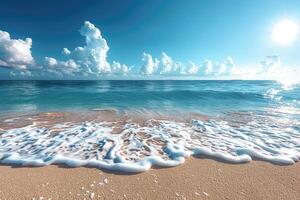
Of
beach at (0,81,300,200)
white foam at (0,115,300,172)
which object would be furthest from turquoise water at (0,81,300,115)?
beach at (0,81,300,200)

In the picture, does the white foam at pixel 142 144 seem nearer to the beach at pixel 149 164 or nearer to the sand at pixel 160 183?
the beach at pixel 149 164

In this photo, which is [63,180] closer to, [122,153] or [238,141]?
[122,153]

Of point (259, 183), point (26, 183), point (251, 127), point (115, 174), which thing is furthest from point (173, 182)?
point (251, 127)

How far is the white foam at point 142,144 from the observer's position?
13.3ft

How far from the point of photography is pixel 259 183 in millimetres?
3240

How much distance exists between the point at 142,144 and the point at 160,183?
6.52 feet

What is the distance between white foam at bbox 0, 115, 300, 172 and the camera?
4039 mm

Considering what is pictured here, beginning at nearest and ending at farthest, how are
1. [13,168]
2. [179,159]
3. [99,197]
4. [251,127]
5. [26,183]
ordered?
[99,197]
[26,183]
[13,168]
[179,159]
[251,127]

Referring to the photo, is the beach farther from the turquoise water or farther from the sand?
the turquoise water

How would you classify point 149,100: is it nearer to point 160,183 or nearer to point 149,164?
point 149,164

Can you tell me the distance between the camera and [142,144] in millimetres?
5113

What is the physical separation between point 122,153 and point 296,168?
14.1ft

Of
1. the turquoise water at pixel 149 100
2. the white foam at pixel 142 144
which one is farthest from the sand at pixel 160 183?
the turquoise water at pixel 149 100

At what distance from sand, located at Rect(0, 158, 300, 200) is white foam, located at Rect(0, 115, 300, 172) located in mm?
279
